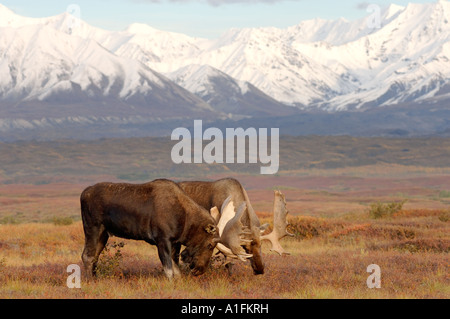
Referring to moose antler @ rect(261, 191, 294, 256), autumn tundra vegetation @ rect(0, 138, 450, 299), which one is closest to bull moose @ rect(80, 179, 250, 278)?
autumn tundra vegetation @ rect(0, 138, 450, 299)

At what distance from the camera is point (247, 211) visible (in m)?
17.0

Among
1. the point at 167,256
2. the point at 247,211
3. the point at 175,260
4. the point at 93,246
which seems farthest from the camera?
the point at 93,246

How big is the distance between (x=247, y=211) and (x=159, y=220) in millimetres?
1993

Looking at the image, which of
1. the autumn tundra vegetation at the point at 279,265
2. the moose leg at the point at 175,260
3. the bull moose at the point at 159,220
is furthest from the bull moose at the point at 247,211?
the moose leg at the point at 175,260

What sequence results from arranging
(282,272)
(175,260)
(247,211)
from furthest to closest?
1. (282,272)
2. (247,211)
3. (175,260)

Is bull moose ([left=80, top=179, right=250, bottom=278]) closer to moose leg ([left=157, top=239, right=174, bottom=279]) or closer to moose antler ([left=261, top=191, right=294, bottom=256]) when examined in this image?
moose leg ([left=157, top=239, right=174, bottom=279])

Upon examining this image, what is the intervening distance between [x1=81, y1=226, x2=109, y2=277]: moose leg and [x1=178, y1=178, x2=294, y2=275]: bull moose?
2546 millimetres

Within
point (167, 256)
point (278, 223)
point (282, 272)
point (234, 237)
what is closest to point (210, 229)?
point (234, 237)

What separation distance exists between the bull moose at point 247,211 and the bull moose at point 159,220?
0.52 metres

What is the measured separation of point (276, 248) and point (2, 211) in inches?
2907

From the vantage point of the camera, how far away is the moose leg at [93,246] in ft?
56.6

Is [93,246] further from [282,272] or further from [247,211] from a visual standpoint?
[282,272]
